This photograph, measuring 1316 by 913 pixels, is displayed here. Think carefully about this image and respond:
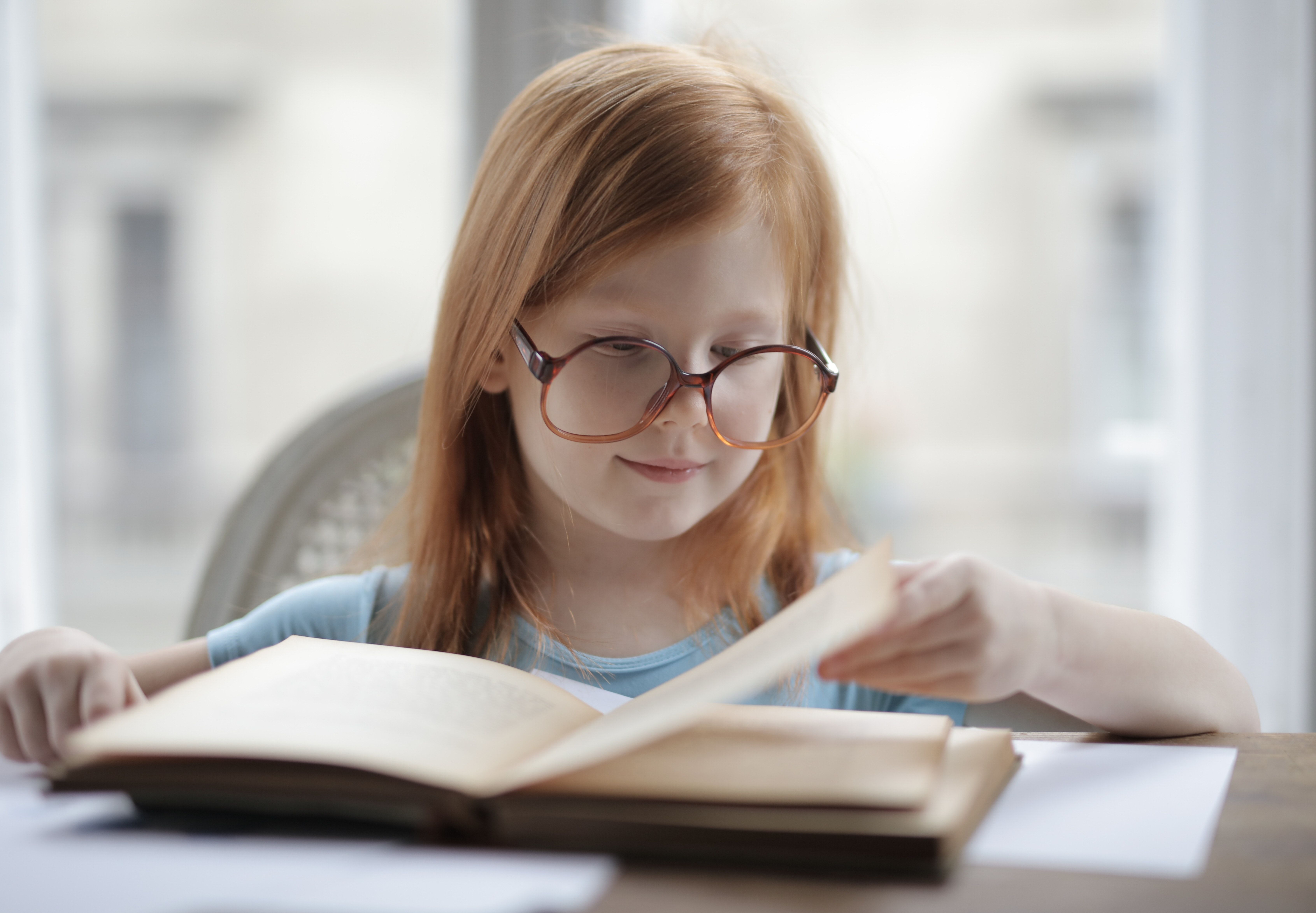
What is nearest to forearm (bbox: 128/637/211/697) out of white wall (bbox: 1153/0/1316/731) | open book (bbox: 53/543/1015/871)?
open book (bbox: 53/543/1015/871)

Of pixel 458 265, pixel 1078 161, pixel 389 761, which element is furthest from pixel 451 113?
pixel 1078 161

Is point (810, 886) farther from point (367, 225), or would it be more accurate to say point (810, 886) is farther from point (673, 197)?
point (367, 225)

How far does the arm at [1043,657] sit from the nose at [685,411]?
207 millimetres

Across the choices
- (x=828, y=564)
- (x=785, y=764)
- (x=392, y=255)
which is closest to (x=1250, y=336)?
(x=828, y=564)

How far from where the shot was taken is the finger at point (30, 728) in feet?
1.58

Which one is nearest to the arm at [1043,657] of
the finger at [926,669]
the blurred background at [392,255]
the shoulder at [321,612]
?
the finger at [926,669]

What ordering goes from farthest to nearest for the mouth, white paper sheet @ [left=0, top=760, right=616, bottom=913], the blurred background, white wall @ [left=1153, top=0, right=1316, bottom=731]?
the blurred background < white wall @ [left=1153, top=0, right=1316, bottom=731] < the mouth < white paper sheet @ [left=0, top=760, right=616, bottom=913]

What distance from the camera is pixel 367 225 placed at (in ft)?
12.5

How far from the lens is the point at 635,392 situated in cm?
65

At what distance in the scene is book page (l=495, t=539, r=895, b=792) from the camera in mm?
363

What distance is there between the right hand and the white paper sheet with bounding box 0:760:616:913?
0.10 metres

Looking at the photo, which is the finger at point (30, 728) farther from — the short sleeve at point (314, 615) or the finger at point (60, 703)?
the short sleeve at point (314, 615)

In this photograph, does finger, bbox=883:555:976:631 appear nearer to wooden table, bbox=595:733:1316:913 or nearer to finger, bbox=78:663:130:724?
wooden table, bbox=595:733:1316:913

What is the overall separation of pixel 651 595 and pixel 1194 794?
1.40 ft
